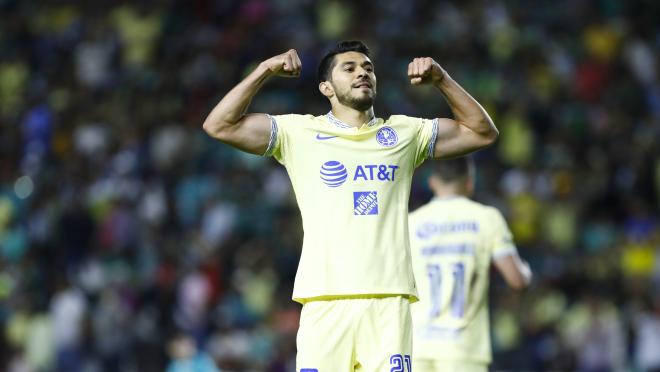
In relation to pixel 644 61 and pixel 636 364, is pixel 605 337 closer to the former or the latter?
pixel 636 364

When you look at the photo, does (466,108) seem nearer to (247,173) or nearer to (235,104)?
(235,104)

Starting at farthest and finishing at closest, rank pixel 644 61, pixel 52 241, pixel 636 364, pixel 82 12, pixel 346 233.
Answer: pixel 82 12 < pixel 644 61 < pixel 52 241 < pixel 636 364 < pixel 346 233

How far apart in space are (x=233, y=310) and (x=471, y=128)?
8.38 m

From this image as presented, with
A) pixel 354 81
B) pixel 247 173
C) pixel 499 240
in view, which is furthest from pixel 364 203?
pixel 247 173

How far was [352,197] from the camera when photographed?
21.2 feet

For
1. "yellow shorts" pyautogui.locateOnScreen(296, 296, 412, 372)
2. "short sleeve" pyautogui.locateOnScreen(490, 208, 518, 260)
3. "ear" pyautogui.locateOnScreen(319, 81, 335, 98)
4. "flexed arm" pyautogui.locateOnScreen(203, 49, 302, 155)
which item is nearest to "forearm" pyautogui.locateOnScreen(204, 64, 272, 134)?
"flexed arm" pyautogui.locateOnScreen(203, 49, 302, 155)

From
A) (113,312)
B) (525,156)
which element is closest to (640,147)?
(525,156)

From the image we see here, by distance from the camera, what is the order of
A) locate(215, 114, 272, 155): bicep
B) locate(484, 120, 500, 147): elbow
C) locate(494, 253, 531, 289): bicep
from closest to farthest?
1. locate(215, 114, 272, 155): bicep
2. locate(484, 120, 500, 147): elbow
3. locate(494, 253, 531, 289): bicep

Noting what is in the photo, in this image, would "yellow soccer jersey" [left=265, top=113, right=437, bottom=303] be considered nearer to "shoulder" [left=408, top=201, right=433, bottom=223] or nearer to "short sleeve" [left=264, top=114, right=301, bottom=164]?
"short sleeve" [left=264, top=114, right=301, bottom=164]

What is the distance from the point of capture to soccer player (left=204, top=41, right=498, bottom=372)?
630 cm

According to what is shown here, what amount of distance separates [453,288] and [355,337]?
1991 mm

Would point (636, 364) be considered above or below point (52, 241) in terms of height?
below

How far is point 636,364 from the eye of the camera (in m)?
13.1

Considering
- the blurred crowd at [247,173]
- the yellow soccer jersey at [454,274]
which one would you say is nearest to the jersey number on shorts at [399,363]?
the yellow soccer jersey at [454,274]
